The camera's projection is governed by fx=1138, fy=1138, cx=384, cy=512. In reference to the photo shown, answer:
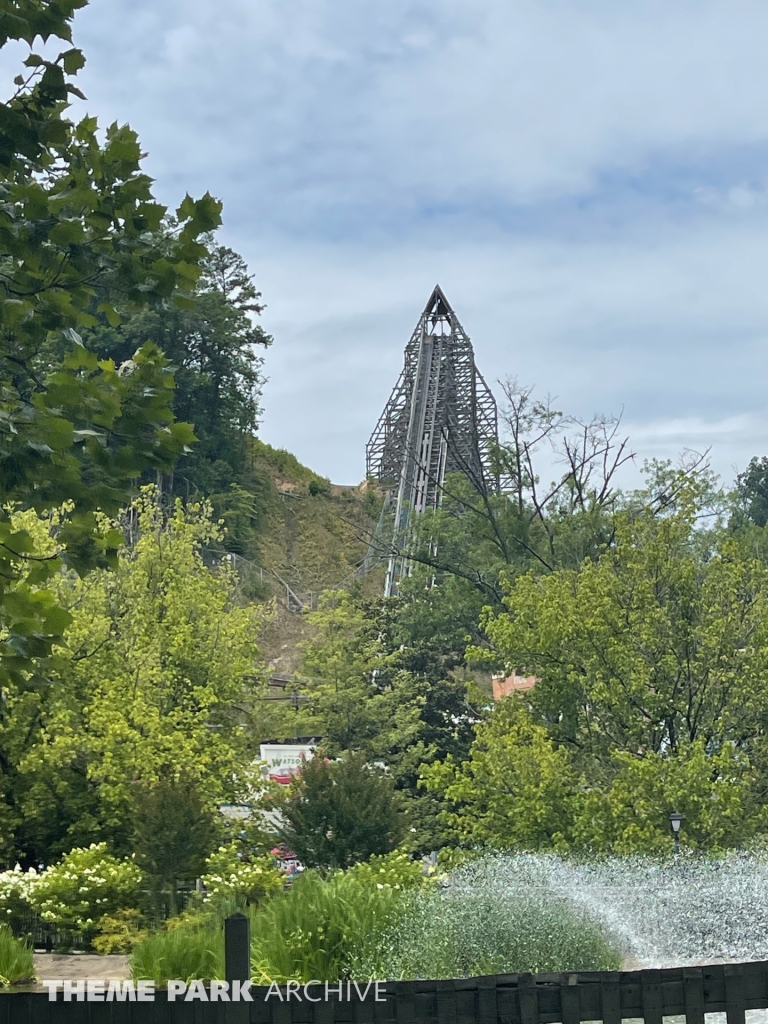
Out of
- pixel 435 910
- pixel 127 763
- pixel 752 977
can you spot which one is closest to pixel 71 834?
pixel 127 763

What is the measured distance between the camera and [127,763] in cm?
1897

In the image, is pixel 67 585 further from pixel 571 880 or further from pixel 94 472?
pixel 94 472

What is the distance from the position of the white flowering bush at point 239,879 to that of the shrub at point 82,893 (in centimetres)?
110

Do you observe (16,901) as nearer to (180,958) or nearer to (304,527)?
(180,958)

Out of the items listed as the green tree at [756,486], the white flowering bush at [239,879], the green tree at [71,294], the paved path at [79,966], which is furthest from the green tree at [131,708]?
the green tree at [756,486]

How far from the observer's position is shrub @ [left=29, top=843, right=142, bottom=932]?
607 inches

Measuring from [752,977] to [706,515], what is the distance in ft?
56.5

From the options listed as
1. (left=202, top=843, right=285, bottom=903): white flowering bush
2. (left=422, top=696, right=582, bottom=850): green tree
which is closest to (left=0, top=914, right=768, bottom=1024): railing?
(left=202, top=843, right=285, bottom=903): white flowering bush

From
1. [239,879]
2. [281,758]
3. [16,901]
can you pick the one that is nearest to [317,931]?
[239,879]

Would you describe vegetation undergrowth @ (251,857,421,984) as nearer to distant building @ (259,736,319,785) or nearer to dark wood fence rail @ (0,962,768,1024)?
dark wood fence rail @ (0,962,768,1024)

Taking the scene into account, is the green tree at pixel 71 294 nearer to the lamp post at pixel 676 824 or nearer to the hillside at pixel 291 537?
the lamp post at pixel 676 824

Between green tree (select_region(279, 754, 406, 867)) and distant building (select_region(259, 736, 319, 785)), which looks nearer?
green tree (select_region(279, 754, 406, 867))

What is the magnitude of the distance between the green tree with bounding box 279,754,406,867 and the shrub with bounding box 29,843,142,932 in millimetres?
2578

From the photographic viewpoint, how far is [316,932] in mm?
9281
